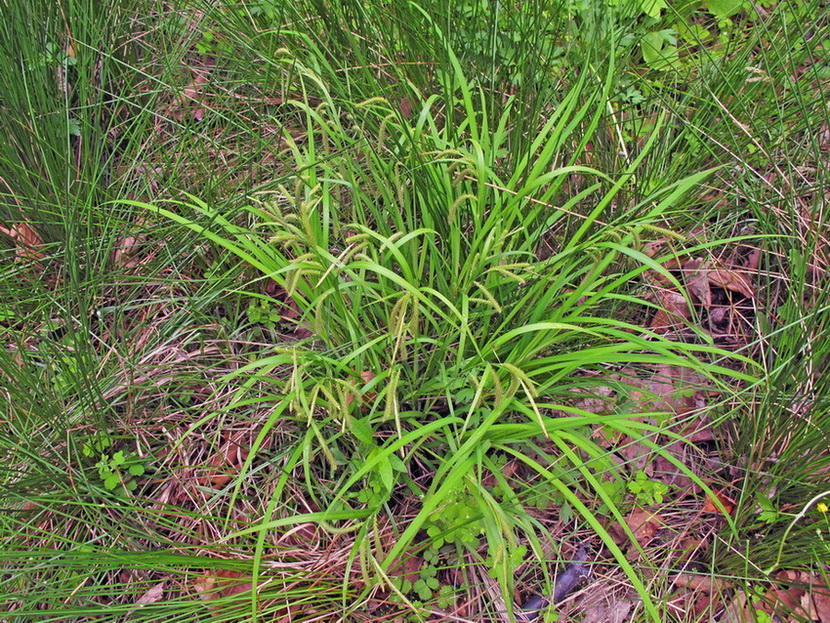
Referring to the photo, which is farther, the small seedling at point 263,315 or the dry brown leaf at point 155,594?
the small seedling at point 263,315

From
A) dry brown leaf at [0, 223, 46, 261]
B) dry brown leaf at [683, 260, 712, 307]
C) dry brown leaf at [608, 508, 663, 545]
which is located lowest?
dry brown leaf at [608, 508, 663, 545]

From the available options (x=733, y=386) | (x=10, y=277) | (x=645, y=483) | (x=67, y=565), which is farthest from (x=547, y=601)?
(x=10, y=277)

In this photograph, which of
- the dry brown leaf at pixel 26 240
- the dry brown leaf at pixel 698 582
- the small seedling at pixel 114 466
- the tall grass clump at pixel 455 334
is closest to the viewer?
the tall grass clump at pixel 455 334

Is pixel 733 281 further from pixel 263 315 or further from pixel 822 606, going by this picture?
pixel 263 315

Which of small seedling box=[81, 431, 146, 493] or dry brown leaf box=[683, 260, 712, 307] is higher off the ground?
dry brown leaf box=[683, 260, 712, 307]

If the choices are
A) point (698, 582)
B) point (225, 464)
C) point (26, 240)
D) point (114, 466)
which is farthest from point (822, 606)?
point (26, 240)

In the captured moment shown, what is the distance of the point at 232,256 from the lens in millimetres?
2049

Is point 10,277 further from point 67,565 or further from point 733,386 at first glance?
point 733,386

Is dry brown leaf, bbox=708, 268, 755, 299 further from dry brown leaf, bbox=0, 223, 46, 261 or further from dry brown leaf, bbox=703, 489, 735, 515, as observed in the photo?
dry brown leaf, bbox=0, 223, 46, 261

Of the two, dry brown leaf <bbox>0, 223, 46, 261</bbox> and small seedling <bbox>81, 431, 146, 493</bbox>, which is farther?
dry brown leaf <bbox>0, 223, 46, 261</bbox>

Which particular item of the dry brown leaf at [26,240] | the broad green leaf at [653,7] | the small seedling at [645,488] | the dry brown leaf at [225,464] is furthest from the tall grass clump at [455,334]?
the dry brown leaf at [26,240]

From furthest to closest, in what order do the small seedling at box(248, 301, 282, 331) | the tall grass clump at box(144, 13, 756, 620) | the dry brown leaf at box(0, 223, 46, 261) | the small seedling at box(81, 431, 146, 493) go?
the dry brown leaf at box(0, 223, 46, 261)
the small seedling at box(248, 301, 282, 331)
the small seedling at box(81, 431, 146, 493)
the tall grass clump at box(144, 13, 756, 620)

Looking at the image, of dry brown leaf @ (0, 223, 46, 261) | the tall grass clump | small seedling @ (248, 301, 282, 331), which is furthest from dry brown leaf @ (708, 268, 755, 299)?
dry brown leaf @ (0, 223, 46, 261)

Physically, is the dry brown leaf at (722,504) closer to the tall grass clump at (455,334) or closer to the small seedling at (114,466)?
the tall grass clump at (455,334)
